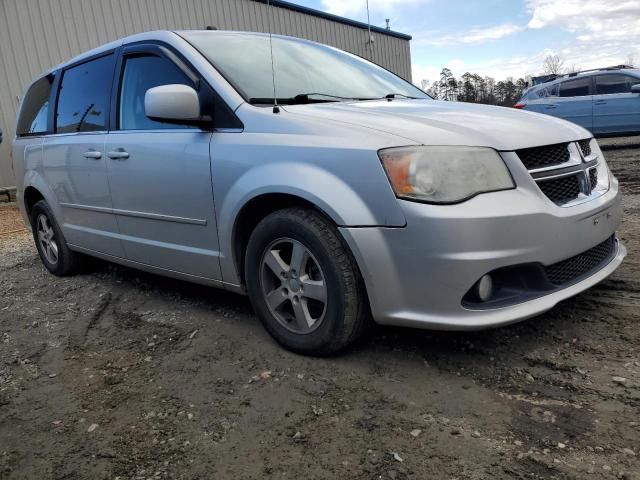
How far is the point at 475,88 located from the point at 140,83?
4719cm

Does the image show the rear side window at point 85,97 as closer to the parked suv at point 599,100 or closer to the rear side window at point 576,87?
the parked suv at point 599,100

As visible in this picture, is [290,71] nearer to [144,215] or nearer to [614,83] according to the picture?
[144,215]

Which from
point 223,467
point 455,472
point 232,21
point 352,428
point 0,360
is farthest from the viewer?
point 232,21

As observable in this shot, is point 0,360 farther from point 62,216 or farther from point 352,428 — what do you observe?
point 352,428

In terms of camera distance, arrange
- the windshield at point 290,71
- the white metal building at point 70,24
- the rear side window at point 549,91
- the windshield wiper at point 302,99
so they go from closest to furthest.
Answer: the windshield wiper at point 302,99, the windshield at point 290,71, the white metal building at point 70,24, the rear side window at point 549,91

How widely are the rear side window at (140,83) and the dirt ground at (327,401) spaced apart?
1238 millimetres

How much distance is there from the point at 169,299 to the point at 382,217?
2.07m

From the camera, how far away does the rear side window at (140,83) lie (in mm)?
3262

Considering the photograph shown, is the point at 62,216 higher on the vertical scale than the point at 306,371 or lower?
higher

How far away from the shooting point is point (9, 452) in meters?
2.16

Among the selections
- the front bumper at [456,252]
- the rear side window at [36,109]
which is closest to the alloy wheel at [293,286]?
the front bumper at [456,252]

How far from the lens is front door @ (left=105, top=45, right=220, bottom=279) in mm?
2998

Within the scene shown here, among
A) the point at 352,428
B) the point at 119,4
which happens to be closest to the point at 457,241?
the point at 352,428

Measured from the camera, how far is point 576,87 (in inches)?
447
